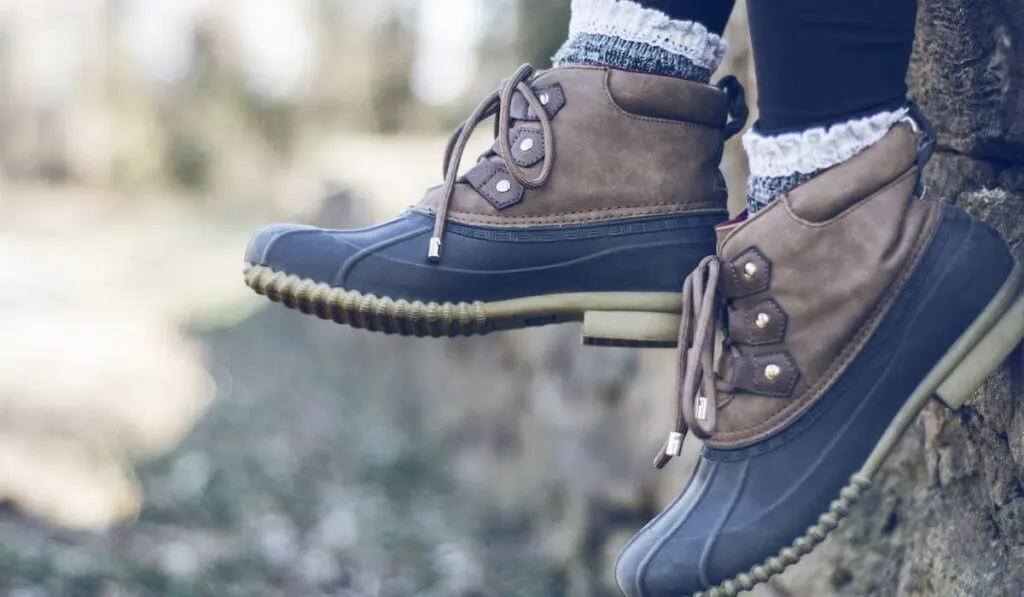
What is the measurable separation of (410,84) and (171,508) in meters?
6.25

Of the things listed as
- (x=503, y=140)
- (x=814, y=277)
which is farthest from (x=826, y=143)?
(x=503, y=140)

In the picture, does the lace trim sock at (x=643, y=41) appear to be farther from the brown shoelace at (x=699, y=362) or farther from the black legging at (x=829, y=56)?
the brown shoelace at (x=699, y=362)

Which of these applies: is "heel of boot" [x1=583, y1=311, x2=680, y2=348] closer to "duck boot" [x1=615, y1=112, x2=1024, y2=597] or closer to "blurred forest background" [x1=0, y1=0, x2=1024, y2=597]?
"duck boot" [x1=615, y1=112, x2=1024, y2=597]

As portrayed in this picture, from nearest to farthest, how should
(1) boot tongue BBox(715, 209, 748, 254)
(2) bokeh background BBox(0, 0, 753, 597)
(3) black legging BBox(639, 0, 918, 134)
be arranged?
(3) black legging BBox(639, 0, 918, 134) < (1) boot tongue BBox(715, 209, 748, 254) < (2) bokeh background BBox(0, 0, 753, 597)

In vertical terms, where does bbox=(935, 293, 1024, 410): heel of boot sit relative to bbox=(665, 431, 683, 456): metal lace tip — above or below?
below

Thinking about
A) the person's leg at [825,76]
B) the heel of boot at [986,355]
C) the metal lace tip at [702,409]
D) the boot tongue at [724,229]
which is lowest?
the heel of boot at [986,355]

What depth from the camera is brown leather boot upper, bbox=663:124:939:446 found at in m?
1.19

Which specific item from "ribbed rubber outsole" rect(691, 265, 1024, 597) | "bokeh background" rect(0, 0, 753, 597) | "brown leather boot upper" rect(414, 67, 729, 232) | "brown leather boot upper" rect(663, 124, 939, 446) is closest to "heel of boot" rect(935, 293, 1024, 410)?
"ribbed rubber outsole" rect(691, 265, 1024, 597)

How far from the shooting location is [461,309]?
4.24ft

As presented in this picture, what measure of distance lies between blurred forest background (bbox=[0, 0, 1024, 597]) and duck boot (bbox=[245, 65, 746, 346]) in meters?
0.39

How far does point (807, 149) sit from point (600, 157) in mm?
256

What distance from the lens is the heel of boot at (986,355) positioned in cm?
119

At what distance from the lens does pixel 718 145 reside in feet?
4.50

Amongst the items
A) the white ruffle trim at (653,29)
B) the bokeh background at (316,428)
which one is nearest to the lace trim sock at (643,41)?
the white ruffle trim at (653,29)
